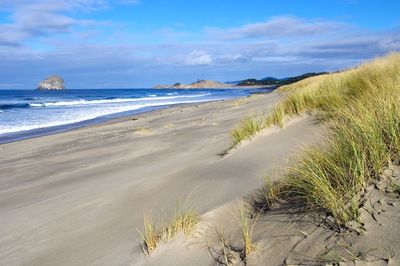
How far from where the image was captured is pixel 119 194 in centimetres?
449

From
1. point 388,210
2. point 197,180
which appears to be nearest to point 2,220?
point 197,180

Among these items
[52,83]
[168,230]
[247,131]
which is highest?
[52,83]

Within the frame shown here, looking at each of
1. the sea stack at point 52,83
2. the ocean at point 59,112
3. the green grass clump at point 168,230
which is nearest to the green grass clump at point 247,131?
the green grass clump at point 168,230

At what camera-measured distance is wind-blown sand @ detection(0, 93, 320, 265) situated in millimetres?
3176

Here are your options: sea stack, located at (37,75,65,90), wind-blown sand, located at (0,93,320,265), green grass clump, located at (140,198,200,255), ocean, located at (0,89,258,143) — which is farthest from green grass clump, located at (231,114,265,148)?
sea stack, located at (37,75,65,90)

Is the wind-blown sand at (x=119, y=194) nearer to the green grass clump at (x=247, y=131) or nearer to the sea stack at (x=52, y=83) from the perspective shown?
the green grass clump at (x=247, y=131)

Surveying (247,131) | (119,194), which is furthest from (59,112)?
(119,194)

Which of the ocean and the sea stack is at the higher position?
the sea stack

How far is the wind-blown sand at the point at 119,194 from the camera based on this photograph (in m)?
3.18

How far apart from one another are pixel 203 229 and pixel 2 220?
241 centimetres

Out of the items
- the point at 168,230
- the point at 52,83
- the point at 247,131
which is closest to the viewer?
the point at 168,230

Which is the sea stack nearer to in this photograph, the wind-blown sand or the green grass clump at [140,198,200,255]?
the wind-blown sand

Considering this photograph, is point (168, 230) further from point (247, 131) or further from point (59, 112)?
point (59, 112)

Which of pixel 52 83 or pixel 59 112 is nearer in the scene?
pixel 59 112
